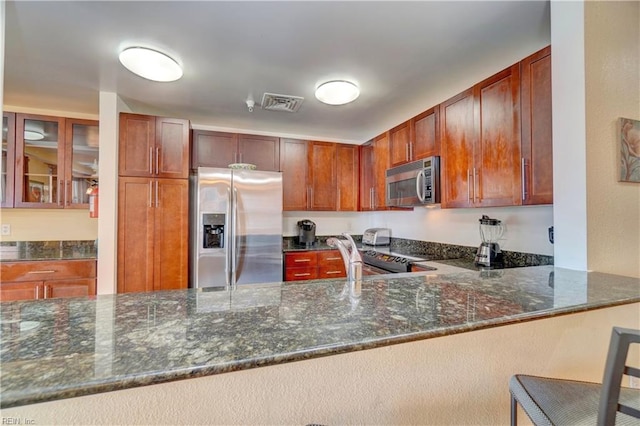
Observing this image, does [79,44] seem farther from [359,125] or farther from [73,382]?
[359,125]

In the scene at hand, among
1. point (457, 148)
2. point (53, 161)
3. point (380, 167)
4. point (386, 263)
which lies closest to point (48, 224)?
point (53, 161)

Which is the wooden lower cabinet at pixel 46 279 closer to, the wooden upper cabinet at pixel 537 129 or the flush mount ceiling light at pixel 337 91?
the flush mount ceiling light at pixel 337 91

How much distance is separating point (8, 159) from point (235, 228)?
6.88ft

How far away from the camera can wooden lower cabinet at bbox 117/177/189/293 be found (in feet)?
8.47

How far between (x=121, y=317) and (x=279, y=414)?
1.65 feet

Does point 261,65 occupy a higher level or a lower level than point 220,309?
higher

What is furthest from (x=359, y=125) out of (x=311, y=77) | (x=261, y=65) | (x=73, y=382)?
(x=73, y=382)

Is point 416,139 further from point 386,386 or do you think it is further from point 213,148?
point 386,386

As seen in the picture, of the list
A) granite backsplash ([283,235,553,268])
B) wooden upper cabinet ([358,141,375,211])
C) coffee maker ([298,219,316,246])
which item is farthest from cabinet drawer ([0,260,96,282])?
wooden upper cabinet ([358,141,375,211])

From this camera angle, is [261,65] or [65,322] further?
[261,65]

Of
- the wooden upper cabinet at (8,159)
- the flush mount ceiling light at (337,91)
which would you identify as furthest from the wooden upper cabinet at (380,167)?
the wooden upper cabinet at (8,159)

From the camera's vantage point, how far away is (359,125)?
346 centimetres

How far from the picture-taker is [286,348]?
61 centimetres

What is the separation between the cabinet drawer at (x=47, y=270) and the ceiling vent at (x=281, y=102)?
2.13m
